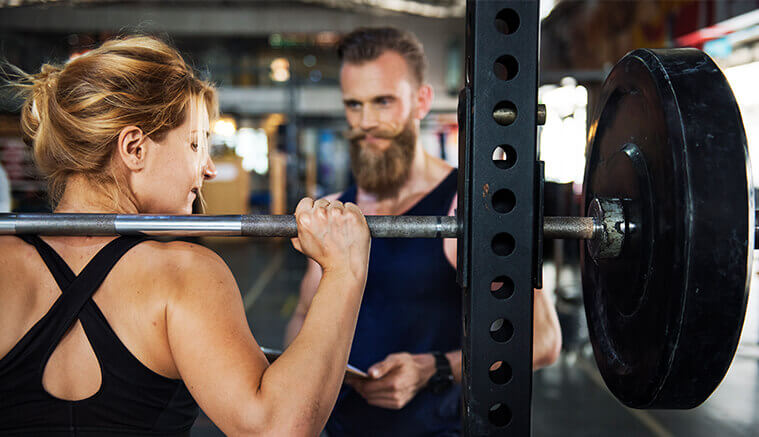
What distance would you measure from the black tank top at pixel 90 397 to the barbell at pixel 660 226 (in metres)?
0.08

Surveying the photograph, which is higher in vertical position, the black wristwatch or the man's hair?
the man's hair

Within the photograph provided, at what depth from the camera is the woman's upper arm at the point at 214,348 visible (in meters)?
0.69

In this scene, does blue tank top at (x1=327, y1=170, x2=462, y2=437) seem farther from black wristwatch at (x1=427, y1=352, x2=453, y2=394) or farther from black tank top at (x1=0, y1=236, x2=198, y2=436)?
black tank top at (x1=0, y1=236, x2=198, y2=436)

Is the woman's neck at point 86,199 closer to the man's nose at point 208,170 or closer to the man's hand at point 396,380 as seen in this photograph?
the man's nose at point 208,170

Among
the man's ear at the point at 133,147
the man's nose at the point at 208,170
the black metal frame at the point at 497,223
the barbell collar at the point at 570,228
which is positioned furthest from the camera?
the man's nose at the point at 208,170

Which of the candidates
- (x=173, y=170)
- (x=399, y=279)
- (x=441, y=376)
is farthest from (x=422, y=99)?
→ (x=173, y=170)

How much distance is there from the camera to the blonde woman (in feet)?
2.30

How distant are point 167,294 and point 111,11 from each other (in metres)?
13.4

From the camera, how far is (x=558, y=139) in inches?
213

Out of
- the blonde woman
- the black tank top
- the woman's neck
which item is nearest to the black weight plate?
the blonde woman

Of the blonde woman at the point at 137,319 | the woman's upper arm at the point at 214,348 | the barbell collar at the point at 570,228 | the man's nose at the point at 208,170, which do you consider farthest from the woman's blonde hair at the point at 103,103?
the barbell collar at the point at 570,228

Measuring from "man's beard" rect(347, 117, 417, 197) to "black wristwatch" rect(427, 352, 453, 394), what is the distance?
1.65 ft

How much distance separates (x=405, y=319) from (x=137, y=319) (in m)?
0.70

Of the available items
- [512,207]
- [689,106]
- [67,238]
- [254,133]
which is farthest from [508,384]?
[254,133]
